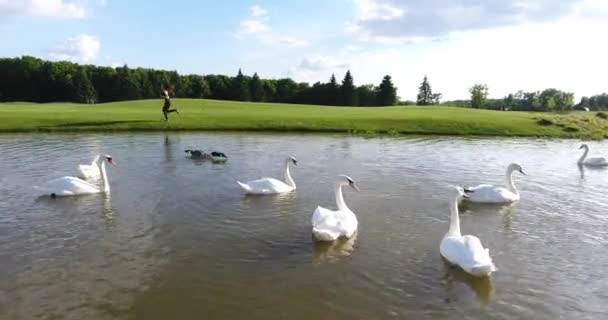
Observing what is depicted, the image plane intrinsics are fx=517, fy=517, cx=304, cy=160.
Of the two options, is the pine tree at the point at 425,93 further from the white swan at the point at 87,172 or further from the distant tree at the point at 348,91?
the white swan at the point at 87,172

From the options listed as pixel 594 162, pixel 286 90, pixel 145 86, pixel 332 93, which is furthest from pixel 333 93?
pixel 594 162

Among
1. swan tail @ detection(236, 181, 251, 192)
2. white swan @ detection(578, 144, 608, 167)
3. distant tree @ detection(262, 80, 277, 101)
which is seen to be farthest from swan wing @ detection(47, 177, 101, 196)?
distant tree @ detection(262, 80, 277, 101)

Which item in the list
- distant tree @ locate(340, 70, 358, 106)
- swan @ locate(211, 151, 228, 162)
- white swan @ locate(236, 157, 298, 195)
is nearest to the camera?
white swan @ locate(236, 157, 298, 195)

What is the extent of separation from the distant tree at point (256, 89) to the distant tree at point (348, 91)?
16.8 meters

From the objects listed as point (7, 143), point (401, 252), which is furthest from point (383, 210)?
point (7, 143)

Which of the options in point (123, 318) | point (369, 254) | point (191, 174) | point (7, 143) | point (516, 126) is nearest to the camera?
point (123, 318)

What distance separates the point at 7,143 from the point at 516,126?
32013 mm

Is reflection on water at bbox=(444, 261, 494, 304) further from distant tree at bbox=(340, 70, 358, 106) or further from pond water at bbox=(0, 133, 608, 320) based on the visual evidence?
distant tree at bbox=(340, 70, 358, 106)

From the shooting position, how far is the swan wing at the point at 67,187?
1402 cm

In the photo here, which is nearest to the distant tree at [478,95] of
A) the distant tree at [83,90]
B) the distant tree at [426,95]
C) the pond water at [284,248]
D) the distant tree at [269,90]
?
the distant tree at [426,95]

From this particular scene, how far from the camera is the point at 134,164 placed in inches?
776

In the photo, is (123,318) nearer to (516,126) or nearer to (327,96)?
(516,126)

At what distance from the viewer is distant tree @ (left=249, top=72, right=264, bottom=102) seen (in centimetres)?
10417

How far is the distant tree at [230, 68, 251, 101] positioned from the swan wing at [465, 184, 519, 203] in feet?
294
